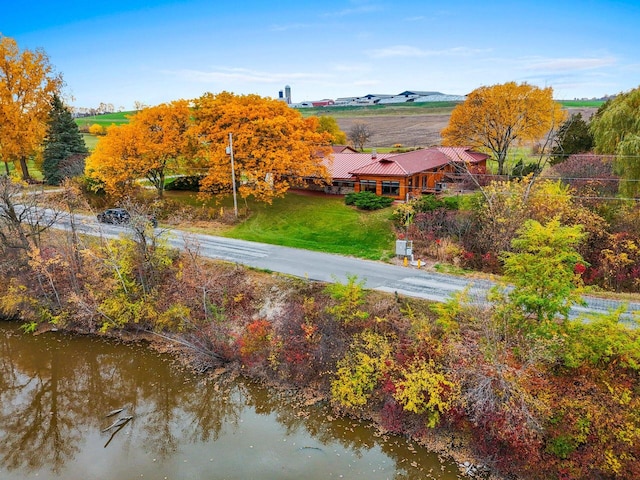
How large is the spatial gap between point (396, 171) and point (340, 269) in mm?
14664

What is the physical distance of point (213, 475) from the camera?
13539 mm

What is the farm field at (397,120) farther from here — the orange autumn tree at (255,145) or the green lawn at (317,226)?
the green lawn at (317,226)

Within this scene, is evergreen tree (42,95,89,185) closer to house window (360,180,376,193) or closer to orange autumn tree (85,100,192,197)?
orange autumn tree (85,100,192,197)

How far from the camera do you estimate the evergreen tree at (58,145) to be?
4141 cm

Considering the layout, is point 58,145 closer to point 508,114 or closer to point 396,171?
point 396,171

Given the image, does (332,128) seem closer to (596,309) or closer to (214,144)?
(214,144)

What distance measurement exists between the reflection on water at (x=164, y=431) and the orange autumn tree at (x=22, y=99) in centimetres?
2790

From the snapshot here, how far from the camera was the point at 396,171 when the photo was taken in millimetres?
34625

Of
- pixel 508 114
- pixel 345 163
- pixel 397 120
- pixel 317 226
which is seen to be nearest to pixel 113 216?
pixel 317 226

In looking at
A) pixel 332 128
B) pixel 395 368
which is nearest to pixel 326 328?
pixel 395 368

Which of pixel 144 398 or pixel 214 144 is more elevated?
pixel 214 144

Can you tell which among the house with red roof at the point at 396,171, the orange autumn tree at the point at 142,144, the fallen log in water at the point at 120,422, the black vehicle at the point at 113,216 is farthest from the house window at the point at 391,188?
the fallen log in water at the point at 120,422

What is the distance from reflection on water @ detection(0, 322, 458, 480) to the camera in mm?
13828

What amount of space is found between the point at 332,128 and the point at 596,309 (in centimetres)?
4471
